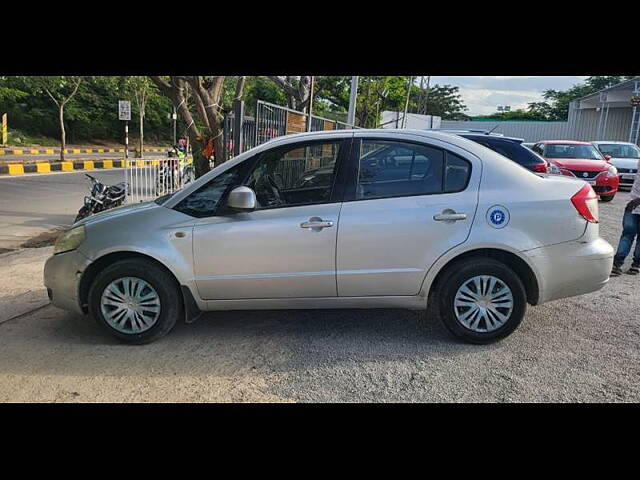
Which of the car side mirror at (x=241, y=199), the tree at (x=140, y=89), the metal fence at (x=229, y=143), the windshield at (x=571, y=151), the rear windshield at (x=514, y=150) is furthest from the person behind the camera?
the tree at (x=140, y=89)

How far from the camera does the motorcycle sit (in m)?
8.73

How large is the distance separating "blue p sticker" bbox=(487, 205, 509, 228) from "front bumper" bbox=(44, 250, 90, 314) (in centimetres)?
320

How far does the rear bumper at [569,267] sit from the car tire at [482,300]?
0.20m

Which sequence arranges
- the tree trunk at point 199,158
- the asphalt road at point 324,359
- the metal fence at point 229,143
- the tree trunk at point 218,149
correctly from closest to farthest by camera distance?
the asphalt road at point 324,359
the metal fence at point 229,143
the tree trunk at point 218,149
the tree trunk at point 199,158

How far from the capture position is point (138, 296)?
390cm

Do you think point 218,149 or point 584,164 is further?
point 584,164

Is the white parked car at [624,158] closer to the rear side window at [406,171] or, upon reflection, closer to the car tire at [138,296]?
the rear side window at [406,171]

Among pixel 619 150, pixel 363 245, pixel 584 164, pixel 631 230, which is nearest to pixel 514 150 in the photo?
pixel 631 230

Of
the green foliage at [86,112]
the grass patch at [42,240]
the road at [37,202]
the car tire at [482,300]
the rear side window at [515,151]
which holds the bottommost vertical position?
the grass patch at [42,240]

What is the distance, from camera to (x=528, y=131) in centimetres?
3284

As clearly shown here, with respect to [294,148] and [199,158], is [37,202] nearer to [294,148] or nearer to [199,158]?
[199,158]

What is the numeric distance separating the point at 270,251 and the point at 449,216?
1414mm

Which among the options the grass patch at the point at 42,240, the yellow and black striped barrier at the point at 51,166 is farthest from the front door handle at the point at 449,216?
the yellow and black striped barrier at the point at 51,166

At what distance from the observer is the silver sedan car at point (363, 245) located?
3781 millimetres
